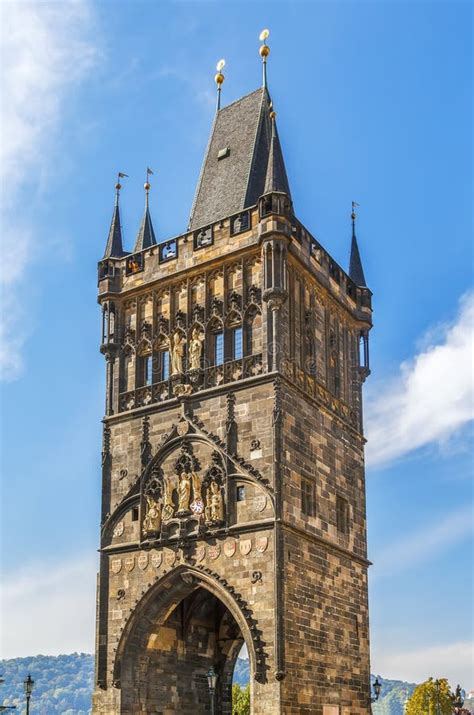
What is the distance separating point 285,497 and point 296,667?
15.2 feet

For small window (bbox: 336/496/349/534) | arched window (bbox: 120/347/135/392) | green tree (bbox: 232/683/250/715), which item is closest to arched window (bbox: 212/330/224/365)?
arched window (bbox: 120/347/135/392)

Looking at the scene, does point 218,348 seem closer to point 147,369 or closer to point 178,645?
point 147,369

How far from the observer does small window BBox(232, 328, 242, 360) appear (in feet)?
101

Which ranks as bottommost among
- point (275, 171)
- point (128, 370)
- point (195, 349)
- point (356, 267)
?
point (128, 370)

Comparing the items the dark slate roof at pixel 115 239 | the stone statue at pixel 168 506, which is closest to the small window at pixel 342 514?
the stone statue at pixel 168 506

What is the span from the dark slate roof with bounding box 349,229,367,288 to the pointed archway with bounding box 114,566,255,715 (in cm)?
1286

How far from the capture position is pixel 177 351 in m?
31.9

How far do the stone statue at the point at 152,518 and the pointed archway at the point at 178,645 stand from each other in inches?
61.0

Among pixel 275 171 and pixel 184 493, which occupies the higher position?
pixel 275 171

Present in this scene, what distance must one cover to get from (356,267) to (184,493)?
482 inches

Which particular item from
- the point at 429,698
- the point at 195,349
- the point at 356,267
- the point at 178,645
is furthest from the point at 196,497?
the point at 429,698

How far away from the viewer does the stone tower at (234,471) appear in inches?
1098

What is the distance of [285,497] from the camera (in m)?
28.1

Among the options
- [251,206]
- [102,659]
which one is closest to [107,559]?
[102,659]
